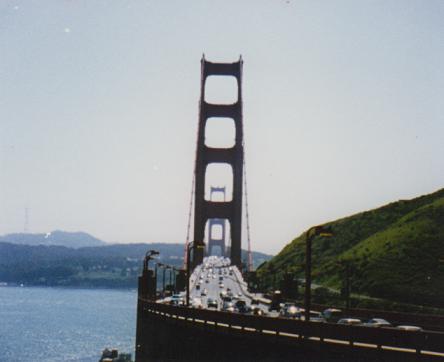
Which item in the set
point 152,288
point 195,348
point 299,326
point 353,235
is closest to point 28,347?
point 353,235

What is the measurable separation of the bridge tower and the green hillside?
10541mm

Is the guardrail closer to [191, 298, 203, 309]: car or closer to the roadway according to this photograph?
[191, 298, 203, 309]: car

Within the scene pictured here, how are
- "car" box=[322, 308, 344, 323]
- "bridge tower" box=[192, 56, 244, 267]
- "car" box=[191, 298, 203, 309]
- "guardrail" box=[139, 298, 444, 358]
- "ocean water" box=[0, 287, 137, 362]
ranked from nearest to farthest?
"guardrail" box=[139, 298, 444, 358] → "car" box=[322, 308, 344, 323] → "car" box=[191, 298, 203, 309] → "bridge tower" box=[192, 56, 244, 267] → "ocean water" box=[0, 287, 137, 362]

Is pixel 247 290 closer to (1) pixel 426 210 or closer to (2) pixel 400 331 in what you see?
(1) pixel 426 210

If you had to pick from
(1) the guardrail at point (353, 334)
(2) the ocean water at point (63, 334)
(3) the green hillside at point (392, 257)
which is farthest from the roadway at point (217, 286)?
(1) the guardrail at point (353, 334)

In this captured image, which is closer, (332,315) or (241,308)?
(332,315)

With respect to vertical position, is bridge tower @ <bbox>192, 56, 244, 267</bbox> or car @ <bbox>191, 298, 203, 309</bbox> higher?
bridge tower @ <bbox>192, 56, 244, 267</bbox>

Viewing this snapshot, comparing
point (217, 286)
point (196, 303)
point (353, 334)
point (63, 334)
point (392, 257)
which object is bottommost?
point (63, 334)

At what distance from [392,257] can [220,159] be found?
1145 inches

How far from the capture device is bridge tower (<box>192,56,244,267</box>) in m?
88.9

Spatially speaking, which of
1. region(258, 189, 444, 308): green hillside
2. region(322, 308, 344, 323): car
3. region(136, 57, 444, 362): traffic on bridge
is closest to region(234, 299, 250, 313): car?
region(136, 57, 444, 362): traffic on bridge

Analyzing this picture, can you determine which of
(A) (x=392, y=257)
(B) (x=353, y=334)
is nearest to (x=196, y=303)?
(A) (x=392, y=257)

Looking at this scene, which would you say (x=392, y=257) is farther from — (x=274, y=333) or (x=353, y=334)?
(x=353, y=334)

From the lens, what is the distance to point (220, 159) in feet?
299
